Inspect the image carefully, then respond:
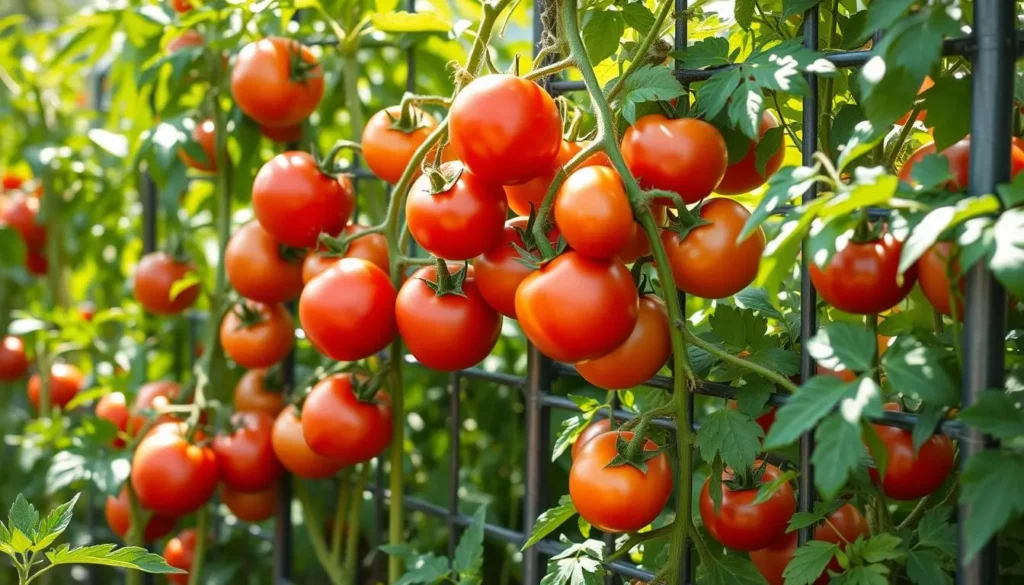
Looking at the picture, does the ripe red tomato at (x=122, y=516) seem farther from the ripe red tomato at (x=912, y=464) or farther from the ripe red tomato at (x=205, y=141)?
the ripe red tomato at (x=912, y=464)

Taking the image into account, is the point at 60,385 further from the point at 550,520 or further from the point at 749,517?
the point at 749,517

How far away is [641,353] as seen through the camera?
796 millimetres

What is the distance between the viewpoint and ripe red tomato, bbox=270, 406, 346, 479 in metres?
1.22

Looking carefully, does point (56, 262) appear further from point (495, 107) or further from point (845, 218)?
point (845, 218)

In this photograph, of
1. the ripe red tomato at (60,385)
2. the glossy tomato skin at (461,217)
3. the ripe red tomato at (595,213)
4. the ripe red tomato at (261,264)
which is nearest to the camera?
the ripe red tomato at (595,213)

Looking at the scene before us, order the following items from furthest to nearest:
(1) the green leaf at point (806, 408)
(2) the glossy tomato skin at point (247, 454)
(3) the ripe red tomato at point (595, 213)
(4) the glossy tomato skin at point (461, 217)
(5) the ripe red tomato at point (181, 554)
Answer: (5) the ripe red tomato at point (181, 554) < (2) the glossy tomato skin at point (247, 454) < (4) the glossy tomato skin at point (461, 217) < (3) the ripe red tomato at point (595, 213) < (1) the green leaf at point (806, 408)

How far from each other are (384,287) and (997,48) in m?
0.58

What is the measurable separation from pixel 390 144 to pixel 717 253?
397mm

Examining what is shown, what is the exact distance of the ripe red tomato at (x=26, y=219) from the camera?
193 cm

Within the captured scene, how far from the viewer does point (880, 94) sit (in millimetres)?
665

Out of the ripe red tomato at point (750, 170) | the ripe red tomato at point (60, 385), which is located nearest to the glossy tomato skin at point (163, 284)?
the ripe red tomato at point (60, 385)

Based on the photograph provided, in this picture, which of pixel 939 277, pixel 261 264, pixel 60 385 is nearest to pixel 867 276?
pixel 939 277

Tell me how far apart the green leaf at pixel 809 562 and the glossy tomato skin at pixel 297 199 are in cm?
61

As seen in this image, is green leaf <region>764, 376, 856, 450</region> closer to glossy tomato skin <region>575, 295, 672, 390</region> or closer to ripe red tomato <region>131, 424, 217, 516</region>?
glossy tomato skin <region>575, 295, 672, 390</region>
